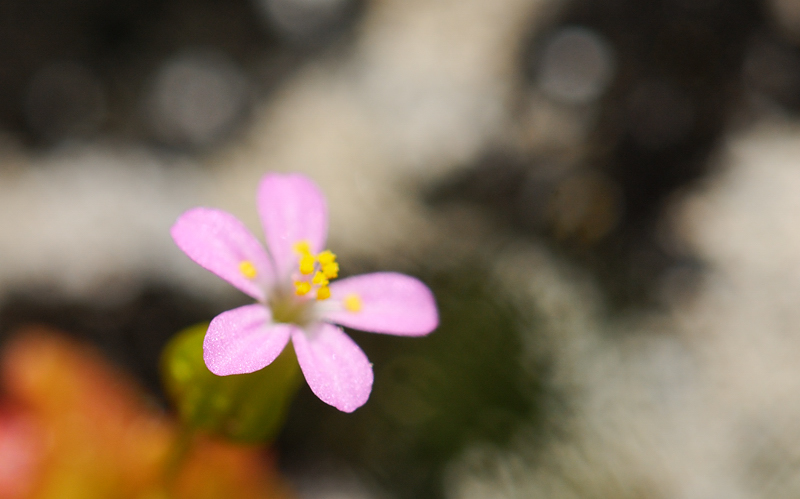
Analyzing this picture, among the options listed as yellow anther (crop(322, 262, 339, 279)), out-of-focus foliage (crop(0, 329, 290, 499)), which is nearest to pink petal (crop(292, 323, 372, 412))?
yellow anther (crop(322, 262, 339, 279))

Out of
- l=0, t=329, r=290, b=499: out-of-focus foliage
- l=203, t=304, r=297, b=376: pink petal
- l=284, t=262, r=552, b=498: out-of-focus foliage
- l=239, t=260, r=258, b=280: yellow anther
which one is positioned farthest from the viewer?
l=284, t=262, r=552, b=498: out-of-focus foliage

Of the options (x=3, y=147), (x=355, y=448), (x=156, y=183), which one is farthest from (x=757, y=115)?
(x=3, y=147)

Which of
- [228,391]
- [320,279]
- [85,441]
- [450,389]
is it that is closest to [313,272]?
[320,279]

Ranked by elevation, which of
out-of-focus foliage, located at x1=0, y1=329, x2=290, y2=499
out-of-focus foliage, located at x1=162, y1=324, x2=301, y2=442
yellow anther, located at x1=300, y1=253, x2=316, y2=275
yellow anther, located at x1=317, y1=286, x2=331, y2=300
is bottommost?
out-of-focus foliage, located at x1=0, y1=329, x2=290, y2=499

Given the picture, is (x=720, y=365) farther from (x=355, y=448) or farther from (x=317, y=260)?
(x=317, y=260)

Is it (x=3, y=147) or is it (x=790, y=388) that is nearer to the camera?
(x=790, y=388)

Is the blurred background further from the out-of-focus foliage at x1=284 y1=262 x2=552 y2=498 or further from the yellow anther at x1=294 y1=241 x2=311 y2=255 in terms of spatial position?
the yellow anther at x1=294 y1=241 x2=311 y2=255

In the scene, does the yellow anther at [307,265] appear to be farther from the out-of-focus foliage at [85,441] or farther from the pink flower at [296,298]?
the out-of-focus foliage at [85,441]
